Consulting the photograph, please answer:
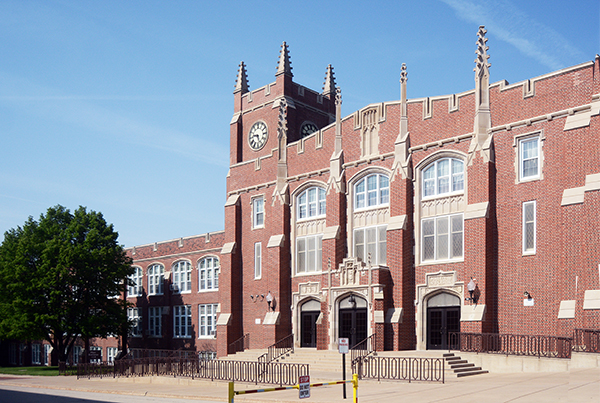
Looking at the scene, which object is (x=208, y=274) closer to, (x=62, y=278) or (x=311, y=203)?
(x=62, y=278)

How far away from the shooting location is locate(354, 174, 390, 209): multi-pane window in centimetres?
3331

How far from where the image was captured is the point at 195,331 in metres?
46.1

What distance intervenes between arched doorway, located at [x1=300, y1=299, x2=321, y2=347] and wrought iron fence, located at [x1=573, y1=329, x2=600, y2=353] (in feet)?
50.4

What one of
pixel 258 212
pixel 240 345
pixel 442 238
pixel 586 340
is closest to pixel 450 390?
pixel 586 340

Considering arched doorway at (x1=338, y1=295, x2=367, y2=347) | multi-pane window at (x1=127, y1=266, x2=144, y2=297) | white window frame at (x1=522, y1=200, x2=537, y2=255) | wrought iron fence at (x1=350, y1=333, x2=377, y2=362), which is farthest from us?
multi-pane window at (x1=127, y1=266, x2=144, y2=297)

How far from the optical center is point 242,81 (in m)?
43.9

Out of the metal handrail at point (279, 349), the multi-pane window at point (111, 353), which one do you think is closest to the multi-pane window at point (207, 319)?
the metal handrail at point (279, 349)

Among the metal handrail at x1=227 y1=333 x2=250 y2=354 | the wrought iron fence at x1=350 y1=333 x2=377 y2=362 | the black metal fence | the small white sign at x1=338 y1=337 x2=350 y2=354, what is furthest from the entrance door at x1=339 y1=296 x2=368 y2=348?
the small white sign at x1=338 y1=337 x2=350 y2=354

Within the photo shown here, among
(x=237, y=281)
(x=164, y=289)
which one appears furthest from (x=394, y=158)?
(x=164, y=289)

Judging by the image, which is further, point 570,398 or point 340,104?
point 340,104

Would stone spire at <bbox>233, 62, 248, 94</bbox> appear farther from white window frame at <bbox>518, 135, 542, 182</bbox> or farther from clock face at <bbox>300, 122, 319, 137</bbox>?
white window frame at <bbox>518, 135, 542, 182</bbox>

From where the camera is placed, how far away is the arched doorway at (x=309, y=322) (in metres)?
35.9

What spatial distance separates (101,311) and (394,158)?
81.9 ft

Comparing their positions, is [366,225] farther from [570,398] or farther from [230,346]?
[570,398]
